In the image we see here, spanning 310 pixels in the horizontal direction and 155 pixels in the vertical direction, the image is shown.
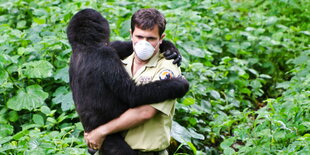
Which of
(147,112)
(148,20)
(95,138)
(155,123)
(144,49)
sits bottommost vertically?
(95,138)

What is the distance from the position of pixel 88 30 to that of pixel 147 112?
746 mm

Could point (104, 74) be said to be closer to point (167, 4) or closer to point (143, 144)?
point (143, 144)

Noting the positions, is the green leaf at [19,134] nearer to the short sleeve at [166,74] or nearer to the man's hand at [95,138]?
the man's hand at [95,138]

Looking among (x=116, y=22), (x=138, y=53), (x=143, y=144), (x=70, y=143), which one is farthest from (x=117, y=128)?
(x=116, y=22)

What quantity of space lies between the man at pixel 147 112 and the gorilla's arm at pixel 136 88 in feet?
0.16

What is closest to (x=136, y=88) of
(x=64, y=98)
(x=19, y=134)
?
(x=19, y=134)

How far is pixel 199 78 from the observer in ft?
18.9

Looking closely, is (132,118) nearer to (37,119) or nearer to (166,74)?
(166,74)

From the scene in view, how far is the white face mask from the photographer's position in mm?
2920

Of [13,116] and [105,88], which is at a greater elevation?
[105,88]

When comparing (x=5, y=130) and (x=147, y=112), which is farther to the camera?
(x=5, y=130)

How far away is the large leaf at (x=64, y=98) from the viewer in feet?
15.8

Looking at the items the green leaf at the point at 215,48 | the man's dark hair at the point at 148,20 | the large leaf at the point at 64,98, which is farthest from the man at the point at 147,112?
the green leaf at the point at 215,48

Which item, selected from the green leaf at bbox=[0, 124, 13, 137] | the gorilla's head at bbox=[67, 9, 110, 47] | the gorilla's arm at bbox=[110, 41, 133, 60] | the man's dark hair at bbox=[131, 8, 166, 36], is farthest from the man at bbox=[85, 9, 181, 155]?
the green leaf at bbox=[0, 124, 13, 137]
